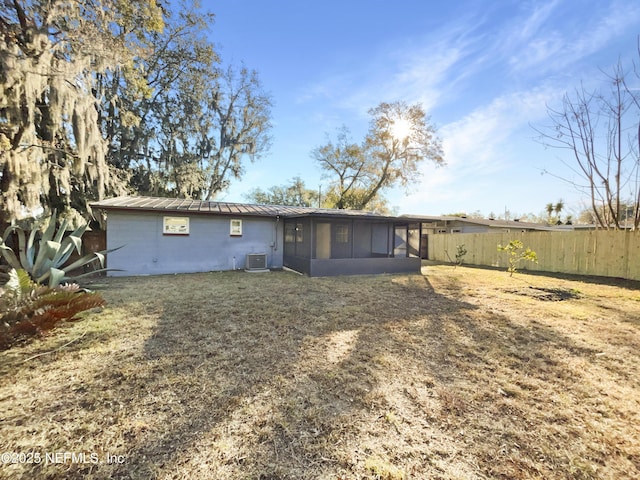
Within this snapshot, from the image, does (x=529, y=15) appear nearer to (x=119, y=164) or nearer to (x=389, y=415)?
(x=389, y=415)

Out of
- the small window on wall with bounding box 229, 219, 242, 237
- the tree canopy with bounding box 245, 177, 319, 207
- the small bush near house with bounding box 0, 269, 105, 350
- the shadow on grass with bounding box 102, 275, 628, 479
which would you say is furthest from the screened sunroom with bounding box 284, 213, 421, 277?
the tree canopy with bounding box 245, 177, 319, 207

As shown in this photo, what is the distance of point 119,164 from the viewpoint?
527 inches

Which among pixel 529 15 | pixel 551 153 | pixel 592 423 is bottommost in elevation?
pixel 592 423

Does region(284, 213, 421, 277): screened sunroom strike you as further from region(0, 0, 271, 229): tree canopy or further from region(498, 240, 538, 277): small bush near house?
region(0, 0, 271, 229): tree canopy

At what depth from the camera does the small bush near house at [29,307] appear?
293 centimetres

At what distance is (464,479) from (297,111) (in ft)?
50.7

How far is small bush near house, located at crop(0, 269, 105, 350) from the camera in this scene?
9.62 ft

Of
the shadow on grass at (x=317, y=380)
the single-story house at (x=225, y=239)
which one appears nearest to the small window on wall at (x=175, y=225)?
the single-story house at (x=225, y=239)

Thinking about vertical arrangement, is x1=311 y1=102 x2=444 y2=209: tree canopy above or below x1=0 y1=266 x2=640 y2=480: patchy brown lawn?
above

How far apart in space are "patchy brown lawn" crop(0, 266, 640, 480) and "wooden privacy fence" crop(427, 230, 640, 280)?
566cm

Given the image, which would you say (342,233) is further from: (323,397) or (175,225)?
(323,397)

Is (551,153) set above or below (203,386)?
above

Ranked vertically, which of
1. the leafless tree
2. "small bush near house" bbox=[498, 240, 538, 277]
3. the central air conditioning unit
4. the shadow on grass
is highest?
the leafless tree

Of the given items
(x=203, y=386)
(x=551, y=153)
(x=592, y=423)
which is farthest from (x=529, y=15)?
(x=203, y=386)
